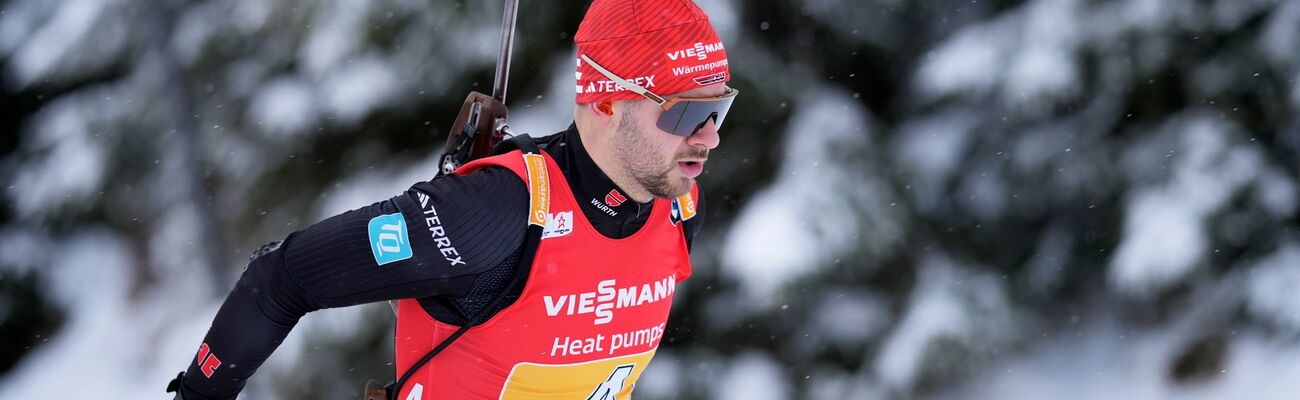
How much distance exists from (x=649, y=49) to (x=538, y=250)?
411 millimetres

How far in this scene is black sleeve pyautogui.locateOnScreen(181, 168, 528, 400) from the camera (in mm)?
1907

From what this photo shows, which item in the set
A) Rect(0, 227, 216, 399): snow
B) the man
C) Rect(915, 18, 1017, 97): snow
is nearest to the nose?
the man

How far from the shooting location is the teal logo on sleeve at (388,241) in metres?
1.90

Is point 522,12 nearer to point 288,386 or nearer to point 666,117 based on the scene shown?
point 288,386

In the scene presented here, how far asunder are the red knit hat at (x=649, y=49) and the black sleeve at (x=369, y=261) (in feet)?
0.86

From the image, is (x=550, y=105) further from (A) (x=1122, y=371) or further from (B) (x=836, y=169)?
(A) (x=1122, y=371)

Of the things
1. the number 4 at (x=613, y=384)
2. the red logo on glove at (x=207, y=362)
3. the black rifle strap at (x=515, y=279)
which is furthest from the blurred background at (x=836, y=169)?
the red logo on glove at (x=207, y=362)

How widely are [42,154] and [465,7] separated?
7.50ft

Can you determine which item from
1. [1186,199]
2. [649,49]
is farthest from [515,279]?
[1186,199]

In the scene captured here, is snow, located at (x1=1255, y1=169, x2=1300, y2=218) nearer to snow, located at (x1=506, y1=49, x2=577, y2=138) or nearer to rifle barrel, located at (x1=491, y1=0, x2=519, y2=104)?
snow, located at (x1=506, y1=49, x2=577, y2=138)

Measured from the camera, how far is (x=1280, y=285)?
17.0 ft

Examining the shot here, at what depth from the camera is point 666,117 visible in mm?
2039

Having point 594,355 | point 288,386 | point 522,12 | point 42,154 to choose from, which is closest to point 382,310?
point 288,386

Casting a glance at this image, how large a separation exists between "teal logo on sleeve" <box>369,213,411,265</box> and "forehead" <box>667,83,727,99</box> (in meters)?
0.53
